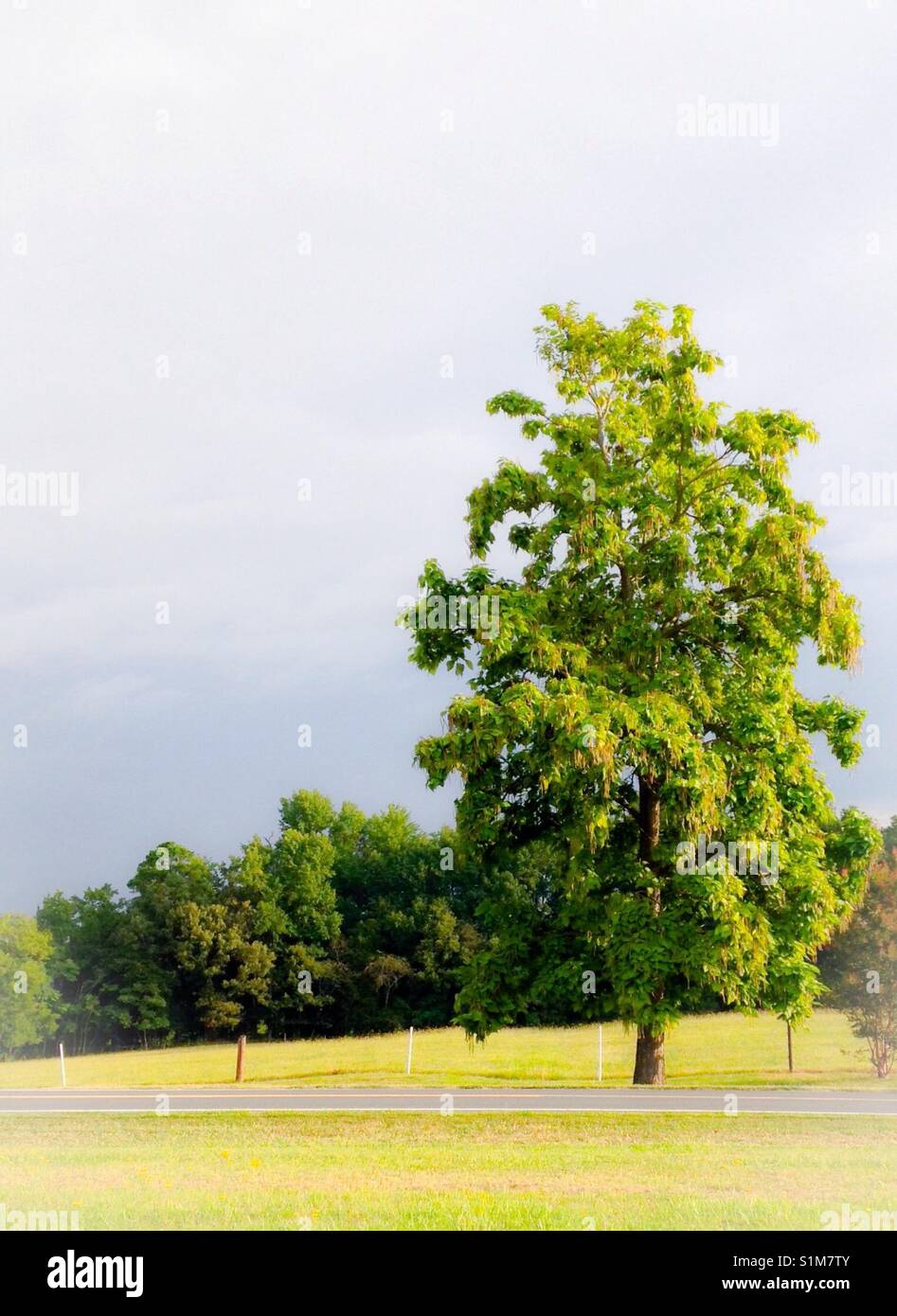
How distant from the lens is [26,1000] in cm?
5259

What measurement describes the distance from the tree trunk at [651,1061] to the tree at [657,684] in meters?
2.36

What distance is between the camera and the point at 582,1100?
21219mm

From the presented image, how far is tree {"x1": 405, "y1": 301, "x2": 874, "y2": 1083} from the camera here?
18.8 meters

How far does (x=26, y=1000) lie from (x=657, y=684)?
1624 inches

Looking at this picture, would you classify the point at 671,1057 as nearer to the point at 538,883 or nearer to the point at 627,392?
the point at 538,883

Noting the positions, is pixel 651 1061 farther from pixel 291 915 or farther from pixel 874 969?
pixel 291 915

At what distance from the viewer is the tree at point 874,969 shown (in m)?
28.7

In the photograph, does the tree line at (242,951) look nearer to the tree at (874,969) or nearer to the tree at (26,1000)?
the tree at (26,1000)

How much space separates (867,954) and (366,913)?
3105cm

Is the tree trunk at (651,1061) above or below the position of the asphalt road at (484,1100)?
above

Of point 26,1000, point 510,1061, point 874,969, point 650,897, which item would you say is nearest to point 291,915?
point 26,1000

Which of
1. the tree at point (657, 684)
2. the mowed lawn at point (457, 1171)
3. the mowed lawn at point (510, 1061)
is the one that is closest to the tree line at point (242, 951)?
the mowed lawn at point (510, 1061)
